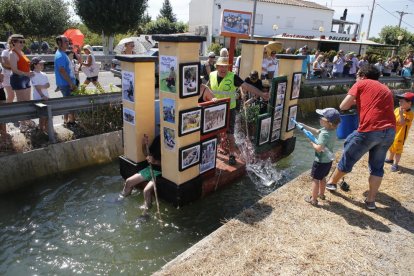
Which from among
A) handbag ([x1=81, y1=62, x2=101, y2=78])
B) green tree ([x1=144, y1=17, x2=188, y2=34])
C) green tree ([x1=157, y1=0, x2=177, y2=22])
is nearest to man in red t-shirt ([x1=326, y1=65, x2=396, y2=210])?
handbag ([x1=81, y1=62, x2=101, y2=78])

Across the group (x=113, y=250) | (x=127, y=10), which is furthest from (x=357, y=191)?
(x=127, y=10)

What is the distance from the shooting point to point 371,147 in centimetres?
457

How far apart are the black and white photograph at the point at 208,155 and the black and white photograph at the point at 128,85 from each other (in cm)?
136

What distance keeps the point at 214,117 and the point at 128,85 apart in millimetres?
1457

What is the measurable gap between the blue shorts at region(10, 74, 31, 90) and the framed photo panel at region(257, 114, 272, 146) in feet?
16.0

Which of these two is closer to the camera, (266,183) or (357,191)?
(357,191)

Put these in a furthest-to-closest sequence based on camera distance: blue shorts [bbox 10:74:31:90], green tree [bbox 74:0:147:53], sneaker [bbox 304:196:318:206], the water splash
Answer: green tree [bbox 74:0:147:53] < blue shorts [bbox 10:74:31:90] < the water splash < sneaker [bbox 304:196:318:206]

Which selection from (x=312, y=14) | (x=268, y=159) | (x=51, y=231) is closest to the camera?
(x=51, y=231)

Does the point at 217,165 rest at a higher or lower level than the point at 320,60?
lower

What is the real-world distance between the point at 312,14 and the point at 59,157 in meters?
43.9

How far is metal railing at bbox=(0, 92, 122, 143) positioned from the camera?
18.3 ft

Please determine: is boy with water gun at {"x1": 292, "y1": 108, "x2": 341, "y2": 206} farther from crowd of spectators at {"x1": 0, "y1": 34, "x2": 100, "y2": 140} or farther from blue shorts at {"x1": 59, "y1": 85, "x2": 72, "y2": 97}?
blue shorts at {"x1": 59, "y1": 85, "x2": 72, "y2": 97}

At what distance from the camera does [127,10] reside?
84.7 ft

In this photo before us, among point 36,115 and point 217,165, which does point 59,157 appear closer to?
point 36,115
